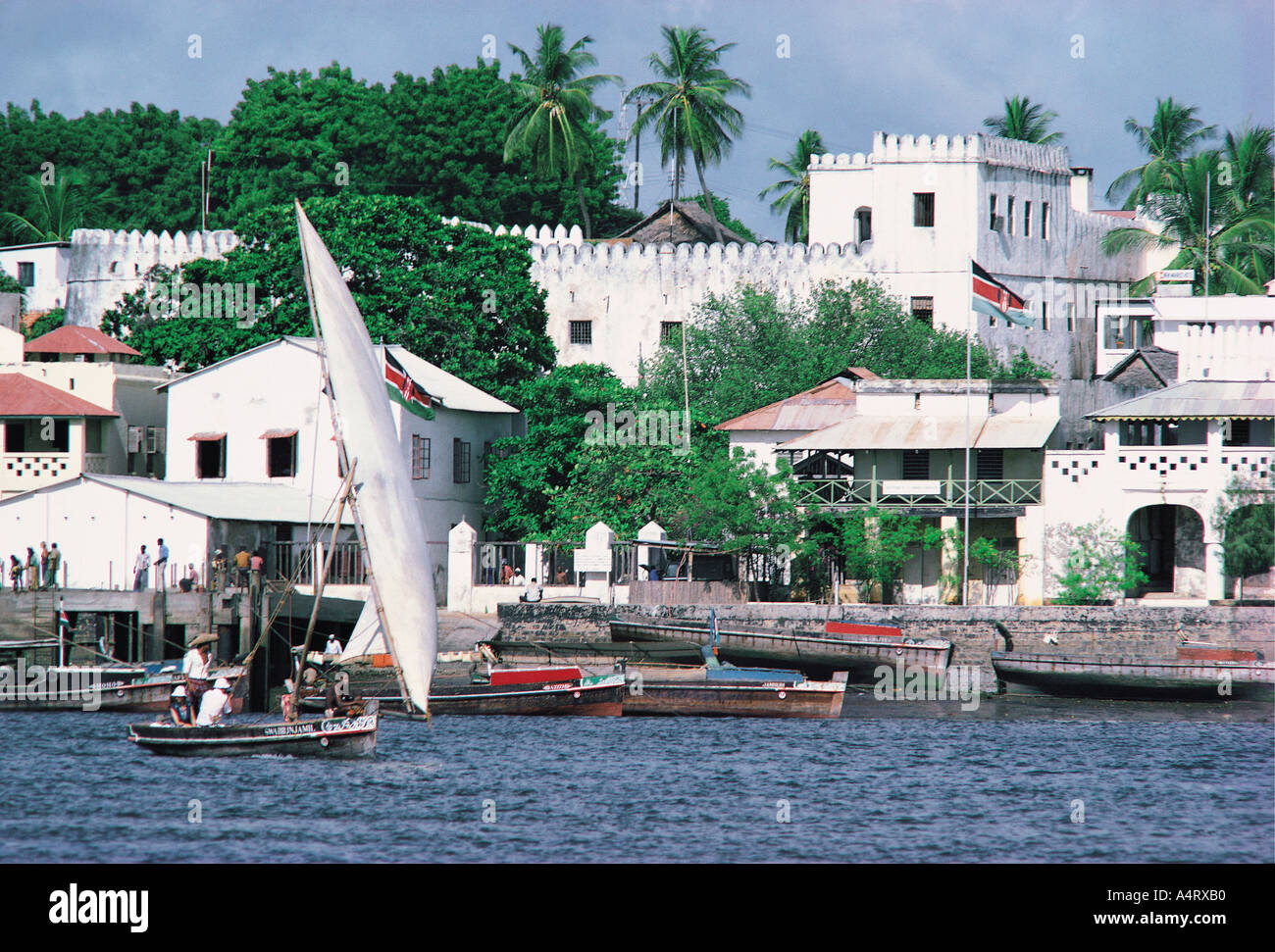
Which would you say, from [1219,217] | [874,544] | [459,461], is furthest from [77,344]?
[1219,217]

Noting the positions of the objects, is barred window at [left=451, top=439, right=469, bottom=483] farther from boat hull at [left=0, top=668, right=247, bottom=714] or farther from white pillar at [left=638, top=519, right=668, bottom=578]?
boat hull at [left=0, top=668, right=247, bottom=714]

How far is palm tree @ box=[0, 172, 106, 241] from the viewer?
271 ft

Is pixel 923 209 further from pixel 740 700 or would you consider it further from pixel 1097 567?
pixel 740 700

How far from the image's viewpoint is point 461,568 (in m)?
50.7

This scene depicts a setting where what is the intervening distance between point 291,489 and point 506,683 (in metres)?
16.6

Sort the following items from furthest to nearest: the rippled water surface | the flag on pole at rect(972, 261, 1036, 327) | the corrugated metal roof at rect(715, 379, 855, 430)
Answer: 1. the corrugated metal roof at rect(715, 379, 855, 430)
2. the flag on pole at rect(972, 261, 1036, 327)
3. the rippled water surface

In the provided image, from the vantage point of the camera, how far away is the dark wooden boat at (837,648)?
43094mm

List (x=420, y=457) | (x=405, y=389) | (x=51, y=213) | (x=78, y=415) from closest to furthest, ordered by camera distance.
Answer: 1. (x=405, y=389)
2. (x=420, y=457)
3. (x=78, y=415)
4. (x=51, y=213)

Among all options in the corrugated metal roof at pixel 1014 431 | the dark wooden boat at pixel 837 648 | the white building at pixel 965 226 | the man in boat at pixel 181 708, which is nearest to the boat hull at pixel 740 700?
the dark wooden boat at pixel 837 648

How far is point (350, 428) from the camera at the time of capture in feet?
105

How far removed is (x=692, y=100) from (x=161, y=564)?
118 ft

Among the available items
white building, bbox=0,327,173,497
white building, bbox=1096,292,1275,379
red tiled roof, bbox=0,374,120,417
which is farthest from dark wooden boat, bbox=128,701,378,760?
white building, bbox=1096,292,1275,379

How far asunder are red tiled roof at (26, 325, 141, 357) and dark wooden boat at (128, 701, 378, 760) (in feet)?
101
